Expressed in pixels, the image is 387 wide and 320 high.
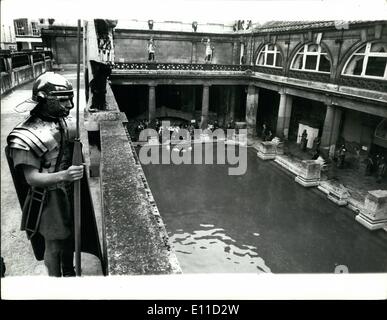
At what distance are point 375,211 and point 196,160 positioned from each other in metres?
10.9

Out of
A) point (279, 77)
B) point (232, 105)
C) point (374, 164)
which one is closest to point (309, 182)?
point (374, 164)

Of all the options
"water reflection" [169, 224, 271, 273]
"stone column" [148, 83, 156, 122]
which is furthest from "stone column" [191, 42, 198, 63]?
"water reflection" [169, 224, 271, 273]

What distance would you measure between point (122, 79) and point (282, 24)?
41.5 feet

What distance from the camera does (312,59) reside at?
826 inches

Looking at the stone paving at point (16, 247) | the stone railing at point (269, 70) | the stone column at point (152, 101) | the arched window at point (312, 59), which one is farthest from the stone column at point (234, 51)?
the stone paving at point (16, 247)

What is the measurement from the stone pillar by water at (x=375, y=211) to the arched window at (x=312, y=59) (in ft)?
31.8

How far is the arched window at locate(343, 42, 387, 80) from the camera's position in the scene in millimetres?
16062

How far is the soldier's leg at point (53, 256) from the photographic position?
11.1ft

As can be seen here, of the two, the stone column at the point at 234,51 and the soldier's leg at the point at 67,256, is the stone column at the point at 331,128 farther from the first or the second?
the soldier's leg at the point at 67,256

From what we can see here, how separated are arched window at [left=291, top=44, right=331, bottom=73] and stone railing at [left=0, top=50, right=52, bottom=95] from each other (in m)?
17.0

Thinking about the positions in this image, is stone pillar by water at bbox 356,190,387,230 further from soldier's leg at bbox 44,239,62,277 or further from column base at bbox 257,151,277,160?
soldier's leg at bbox 44,239,62,277

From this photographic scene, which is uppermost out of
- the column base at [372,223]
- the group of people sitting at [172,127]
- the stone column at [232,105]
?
the stone column at [232,105]

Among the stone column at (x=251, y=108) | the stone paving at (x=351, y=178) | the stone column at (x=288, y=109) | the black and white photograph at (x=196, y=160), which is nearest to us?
the black and white photograph at (x=196, y=160)

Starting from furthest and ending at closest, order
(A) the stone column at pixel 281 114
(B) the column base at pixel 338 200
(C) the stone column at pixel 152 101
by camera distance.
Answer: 1. (C) the stone column at pixel 152 101
2. (A) the stone column at pixel 281 114
3. (B) the column base at pixel 338 200
